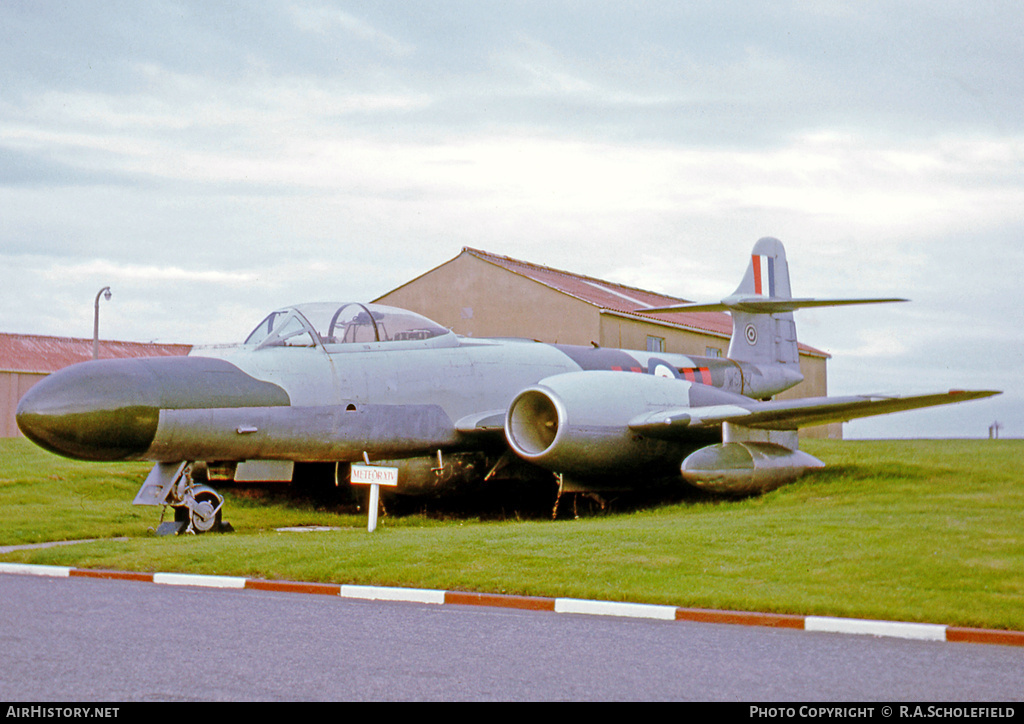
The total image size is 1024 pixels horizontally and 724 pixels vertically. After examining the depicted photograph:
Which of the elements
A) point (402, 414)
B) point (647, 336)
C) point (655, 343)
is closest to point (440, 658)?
point (402, 414)

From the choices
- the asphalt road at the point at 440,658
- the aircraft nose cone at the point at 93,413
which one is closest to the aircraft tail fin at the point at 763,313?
the aircraft nose cone at the point at 93,413

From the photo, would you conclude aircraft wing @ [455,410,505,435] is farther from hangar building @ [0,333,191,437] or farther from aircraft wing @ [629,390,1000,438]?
hangar building @ [0,333,191,437]

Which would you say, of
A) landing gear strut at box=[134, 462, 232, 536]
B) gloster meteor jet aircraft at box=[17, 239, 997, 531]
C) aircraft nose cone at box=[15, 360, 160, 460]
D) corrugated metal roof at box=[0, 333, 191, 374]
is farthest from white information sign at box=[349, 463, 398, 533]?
corrugated metal roof at box=[0, 333, 191, 374]

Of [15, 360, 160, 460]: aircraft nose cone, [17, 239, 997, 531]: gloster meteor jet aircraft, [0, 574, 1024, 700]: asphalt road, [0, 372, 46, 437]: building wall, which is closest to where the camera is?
[0, 574, 1024, 700]: asphalt road

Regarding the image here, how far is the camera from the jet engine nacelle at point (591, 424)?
14875 millimetres

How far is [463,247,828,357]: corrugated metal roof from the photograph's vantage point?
30406 mm

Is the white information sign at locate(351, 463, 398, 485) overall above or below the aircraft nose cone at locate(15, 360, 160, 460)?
below

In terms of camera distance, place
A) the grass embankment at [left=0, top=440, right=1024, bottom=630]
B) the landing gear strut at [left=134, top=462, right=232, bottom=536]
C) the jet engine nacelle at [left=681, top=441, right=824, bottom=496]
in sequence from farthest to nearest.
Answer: the jet engine nacelle at [left=681, top=441, right=824, bottom=496]
the landing gear strut at [left=134, top=462, right=232, bottom=536]
the grass embankment at [left=0, top=440, right=1024, bottom=630]

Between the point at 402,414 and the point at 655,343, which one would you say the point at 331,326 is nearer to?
the point at 402,414

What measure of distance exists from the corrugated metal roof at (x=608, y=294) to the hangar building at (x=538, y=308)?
0.04 m

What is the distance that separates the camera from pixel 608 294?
33.4 m

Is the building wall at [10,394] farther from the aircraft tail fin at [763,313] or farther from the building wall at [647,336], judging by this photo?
the aircraft tail fin at [763,313]

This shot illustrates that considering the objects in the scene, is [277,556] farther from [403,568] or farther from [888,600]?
[888,600]
